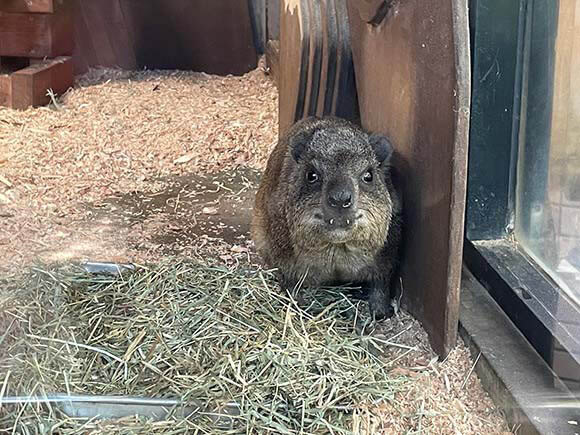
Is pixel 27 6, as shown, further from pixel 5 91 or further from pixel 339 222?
pixel 339 222

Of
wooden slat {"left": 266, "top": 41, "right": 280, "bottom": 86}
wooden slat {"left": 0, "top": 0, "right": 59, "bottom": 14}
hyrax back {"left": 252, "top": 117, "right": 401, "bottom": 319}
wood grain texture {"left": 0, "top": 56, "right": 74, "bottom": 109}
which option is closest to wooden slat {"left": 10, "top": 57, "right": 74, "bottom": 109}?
wood grain texture {"left": 0, "top": 56, "right": 74, "bottom": 109}

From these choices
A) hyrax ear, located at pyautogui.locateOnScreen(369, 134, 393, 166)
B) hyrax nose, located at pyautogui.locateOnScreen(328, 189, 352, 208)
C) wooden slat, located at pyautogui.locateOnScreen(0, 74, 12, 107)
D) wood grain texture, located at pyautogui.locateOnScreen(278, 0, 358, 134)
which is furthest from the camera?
wooden slat, located at pyautogui.locateOnScreen(0, 74, 12, 107)

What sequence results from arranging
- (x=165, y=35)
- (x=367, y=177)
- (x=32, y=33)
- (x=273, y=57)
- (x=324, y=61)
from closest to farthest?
(x=367, y=177), (x=324, y=61), (x=32, y=33), (x=273, y=57), (x=165, y=35)

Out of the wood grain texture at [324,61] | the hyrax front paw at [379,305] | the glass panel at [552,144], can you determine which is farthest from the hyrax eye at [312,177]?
the wood grain texture at [324,61]

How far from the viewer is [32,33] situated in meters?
5.67

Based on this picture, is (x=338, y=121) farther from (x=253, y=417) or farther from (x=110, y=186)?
(x=110, y=186)

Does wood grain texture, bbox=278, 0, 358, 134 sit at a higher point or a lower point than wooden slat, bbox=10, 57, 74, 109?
higher

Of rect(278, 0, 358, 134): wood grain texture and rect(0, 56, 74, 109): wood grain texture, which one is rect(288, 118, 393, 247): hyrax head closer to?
rect(278, 0, 358, 134): wood grain texture

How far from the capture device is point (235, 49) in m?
6.32

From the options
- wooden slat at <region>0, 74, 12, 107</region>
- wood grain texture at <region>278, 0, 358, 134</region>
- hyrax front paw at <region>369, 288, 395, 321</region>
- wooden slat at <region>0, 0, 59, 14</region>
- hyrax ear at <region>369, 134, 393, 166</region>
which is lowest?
hyrax front paw at <region>369, 288, 395, 321</region>

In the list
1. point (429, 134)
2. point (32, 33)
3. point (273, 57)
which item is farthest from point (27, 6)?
point (429, 134)

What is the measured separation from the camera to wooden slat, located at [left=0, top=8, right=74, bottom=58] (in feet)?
18.4

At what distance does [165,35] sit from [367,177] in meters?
3.51

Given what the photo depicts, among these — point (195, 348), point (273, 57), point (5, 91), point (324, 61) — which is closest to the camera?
point (195, 348)
